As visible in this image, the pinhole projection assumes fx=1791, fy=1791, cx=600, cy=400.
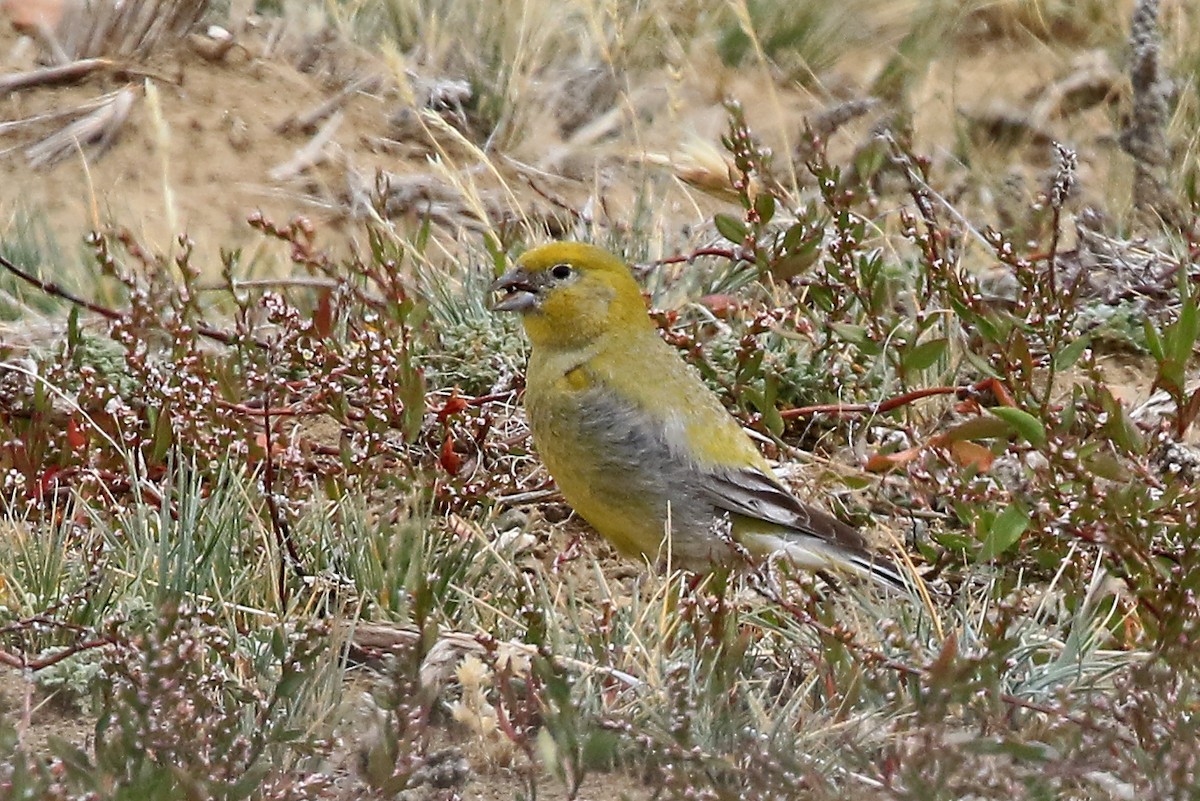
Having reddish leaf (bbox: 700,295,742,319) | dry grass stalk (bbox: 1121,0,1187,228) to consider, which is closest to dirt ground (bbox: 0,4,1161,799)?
dry grass stalk (bbox: 1121,0,1187,228)

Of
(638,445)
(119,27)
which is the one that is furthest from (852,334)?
(119,27)

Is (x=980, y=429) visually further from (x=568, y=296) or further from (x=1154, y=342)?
(x=568, y=296)

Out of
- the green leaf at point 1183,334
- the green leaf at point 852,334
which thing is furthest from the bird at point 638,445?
the green leaf at point 1183,334

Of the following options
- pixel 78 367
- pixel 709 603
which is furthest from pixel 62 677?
pixel 78 367

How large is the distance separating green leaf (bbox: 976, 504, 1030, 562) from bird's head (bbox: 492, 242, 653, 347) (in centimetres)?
124

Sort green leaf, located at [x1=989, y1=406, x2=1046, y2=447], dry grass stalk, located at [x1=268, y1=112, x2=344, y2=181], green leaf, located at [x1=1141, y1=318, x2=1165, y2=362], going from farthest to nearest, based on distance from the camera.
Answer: dry grass stalk, located at [x1=268, y1=112, x2=344, y2=181] → green leaf, located at [x1=1141, y1=318, x2=1165, y2=362] → green leaf, located at [x1=989, y1=406, x2=1046, y2=447]

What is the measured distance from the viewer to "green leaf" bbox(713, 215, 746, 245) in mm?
5328

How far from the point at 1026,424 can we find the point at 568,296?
136 cm

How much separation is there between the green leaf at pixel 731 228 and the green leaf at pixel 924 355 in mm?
649

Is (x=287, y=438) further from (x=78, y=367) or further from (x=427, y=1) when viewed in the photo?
(x=427, y=1)

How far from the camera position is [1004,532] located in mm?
4160

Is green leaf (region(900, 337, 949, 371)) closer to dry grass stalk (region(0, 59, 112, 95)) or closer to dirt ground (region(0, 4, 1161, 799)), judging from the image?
dirt ground (region(0, 4, 1161, 799))

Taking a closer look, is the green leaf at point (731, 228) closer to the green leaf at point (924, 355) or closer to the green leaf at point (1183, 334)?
the green leaf at point (924, 355)

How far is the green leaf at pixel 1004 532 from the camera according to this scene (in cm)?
415
